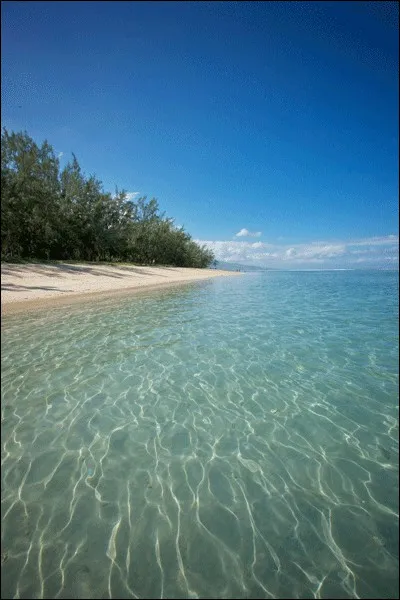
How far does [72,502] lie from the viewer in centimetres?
341

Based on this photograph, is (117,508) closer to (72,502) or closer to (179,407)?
(72,502)

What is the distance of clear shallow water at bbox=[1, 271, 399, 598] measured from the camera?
269 centimetres

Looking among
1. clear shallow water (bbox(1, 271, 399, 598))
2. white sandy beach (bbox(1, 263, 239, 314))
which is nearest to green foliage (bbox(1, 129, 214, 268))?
white sandy beach (bbox(1, 263, 239, 314))

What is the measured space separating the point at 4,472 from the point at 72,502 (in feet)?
4.23

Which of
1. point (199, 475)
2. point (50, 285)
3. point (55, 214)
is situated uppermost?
point (55, 214)

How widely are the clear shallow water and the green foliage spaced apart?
1094 inches

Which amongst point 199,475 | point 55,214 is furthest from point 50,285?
point 199,475

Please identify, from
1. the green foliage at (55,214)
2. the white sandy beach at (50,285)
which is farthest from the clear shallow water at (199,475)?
the green foliage at (55,214)

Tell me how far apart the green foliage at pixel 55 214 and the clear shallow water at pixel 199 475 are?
27.8 metres

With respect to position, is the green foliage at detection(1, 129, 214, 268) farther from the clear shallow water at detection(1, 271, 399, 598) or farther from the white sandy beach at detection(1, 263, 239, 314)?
the clear shallow water at detection(1, 271, 399, 598)

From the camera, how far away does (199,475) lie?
153 inches

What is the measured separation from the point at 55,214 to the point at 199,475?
36.4 metres

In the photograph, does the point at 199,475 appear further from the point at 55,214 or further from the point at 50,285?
the point at 55,214

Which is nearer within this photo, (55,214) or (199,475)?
(199,475)
